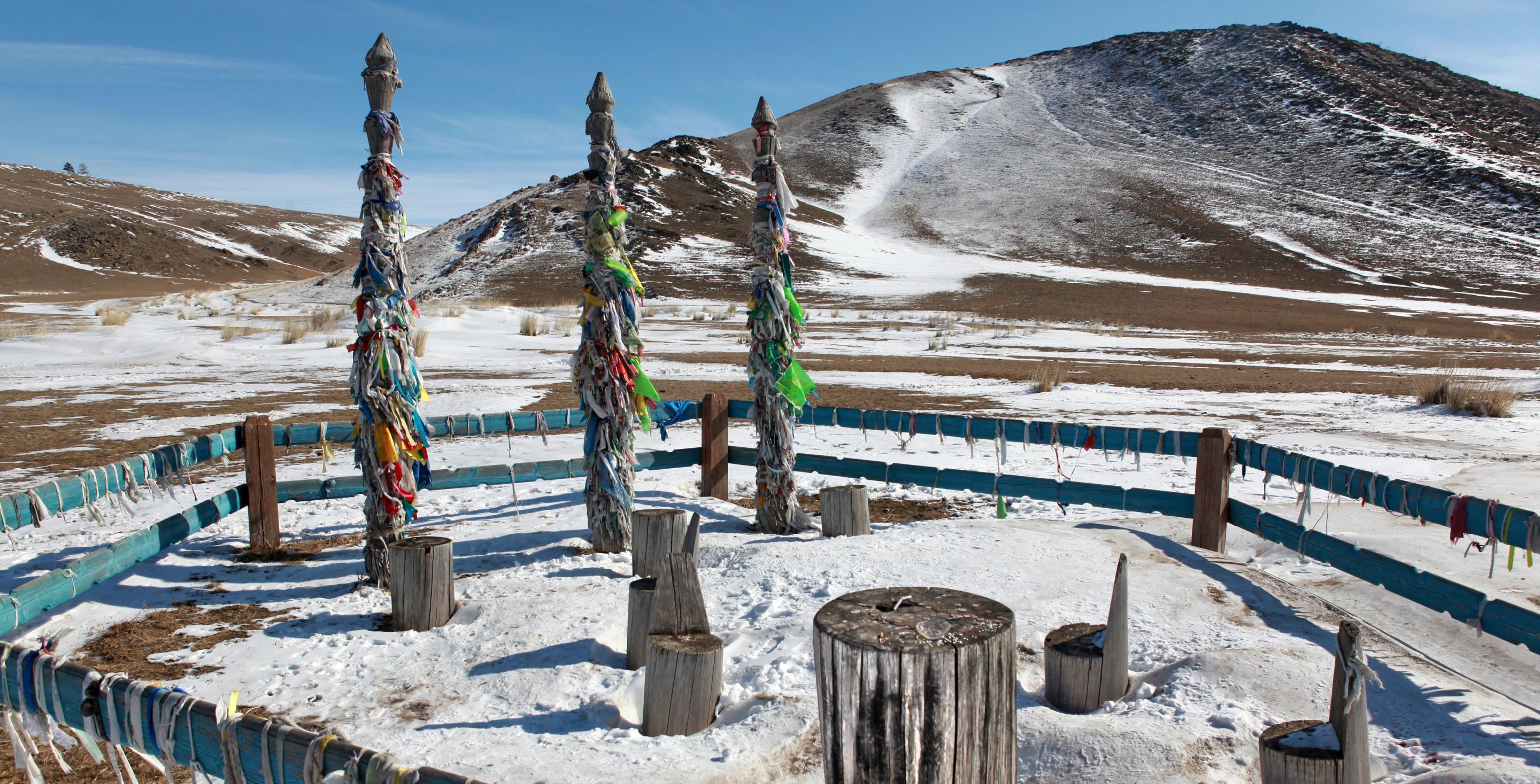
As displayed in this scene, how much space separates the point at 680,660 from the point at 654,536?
1.78 m

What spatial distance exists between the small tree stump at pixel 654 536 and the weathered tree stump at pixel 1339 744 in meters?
3.40

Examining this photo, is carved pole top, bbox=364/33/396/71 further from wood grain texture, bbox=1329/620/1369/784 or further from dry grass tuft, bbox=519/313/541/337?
dry grass tuft, bbox=519/313/541/337

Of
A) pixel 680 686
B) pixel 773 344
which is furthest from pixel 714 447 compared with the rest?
pixel 680 686

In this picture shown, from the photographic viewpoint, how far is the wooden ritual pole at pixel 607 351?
6.17 meters

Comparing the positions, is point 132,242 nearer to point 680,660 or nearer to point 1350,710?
point 680,660

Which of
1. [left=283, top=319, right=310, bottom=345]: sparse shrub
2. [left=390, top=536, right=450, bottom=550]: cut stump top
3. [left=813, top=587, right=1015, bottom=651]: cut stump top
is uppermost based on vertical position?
[left=283, top=319, right=310, bottom=345]: sparse shrub

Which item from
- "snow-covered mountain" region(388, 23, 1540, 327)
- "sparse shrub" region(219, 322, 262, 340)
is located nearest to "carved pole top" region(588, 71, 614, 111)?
"sparse shrub" region(219, 322, 262, 340)

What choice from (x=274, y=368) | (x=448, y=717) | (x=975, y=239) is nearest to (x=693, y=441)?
(x=448, y=717)

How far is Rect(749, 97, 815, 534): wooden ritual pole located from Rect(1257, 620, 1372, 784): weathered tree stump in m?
4.19

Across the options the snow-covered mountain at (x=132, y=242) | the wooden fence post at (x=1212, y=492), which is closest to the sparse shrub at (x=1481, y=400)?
the wooden fence post at (x=1212, y=492)

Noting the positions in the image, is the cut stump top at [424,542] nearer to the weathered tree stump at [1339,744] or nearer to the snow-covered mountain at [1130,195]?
the weathered tree stump at [1339,744]

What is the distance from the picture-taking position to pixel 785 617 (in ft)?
16.0

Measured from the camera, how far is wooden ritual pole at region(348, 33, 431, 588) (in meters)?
5.29

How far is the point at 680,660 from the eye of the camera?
3.70 metres
